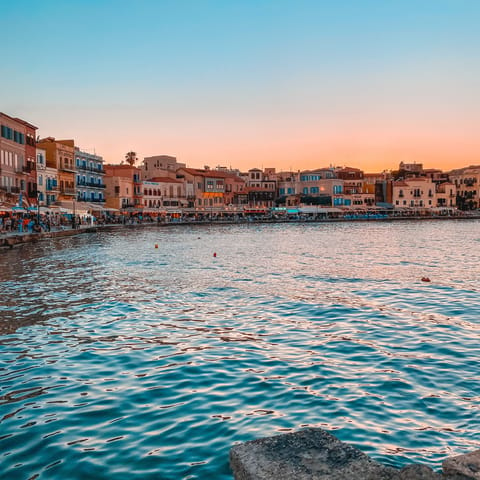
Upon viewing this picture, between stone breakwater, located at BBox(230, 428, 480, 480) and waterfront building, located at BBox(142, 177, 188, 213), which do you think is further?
waterfront building, located at BBox(142, 177, 188, 213)

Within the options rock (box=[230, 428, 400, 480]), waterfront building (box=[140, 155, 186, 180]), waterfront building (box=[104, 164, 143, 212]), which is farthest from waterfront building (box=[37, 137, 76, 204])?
rock (box=[230, 428, 400, 480])

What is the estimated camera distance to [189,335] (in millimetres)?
12266

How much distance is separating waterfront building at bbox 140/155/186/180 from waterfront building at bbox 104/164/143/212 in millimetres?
11830

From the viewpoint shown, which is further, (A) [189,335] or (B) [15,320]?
(B) [15,320]

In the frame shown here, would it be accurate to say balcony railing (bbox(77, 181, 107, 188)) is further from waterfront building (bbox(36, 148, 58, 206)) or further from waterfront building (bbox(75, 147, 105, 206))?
waterfront building (bbox(36, 148, 58, 206))

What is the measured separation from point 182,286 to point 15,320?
7450mm

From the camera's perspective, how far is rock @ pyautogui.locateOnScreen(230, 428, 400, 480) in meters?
4.29

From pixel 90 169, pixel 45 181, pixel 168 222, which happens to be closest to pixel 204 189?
pixel 168 222

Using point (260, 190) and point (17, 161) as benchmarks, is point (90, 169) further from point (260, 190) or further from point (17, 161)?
point (260, 190)

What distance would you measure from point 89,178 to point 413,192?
8059 centimetres

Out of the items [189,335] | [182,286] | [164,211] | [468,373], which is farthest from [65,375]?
[164,211]

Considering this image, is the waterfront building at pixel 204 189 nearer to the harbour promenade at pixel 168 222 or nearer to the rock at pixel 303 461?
the harbour promenade at pixel 168 222

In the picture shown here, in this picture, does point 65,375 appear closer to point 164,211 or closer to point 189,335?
point 189,335

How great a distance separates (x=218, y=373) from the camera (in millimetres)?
9547
